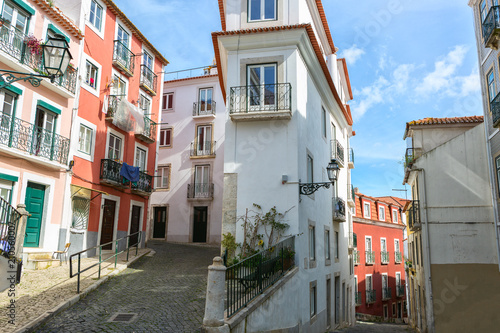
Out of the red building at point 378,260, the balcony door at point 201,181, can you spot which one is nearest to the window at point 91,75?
the balcony door at point 201,181

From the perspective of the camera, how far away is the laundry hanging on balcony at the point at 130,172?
19.0 m

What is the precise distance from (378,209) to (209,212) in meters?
15.0

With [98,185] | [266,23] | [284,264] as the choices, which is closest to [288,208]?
[284,264]

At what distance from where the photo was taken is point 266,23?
14125mm

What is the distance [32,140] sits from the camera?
46.7ft

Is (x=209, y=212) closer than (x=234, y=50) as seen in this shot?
No

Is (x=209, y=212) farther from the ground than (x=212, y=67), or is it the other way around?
(x=212, y=67)

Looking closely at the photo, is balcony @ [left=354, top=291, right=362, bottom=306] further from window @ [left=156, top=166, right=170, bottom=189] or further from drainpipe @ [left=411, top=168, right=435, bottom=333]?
window @ [left=156, top=166, right=170, bottom=189]

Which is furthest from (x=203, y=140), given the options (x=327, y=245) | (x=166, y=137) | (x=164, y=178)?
(x=327, y=245)

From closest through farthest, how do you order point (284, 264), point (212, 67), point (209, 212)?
point (284, 264)
point (209, 212)
point (212, 67)

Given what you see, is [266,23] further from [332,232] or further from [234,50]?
[332,232]

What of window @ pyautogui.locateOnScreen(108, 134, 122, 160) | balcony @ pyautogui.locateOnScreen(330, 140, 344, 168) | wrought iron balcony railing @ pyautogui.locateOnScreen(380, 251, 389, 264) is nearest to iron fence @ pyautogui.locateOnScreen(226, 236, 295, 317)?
balcony @ pyautogui.locateOnScreen(330, 140, 344, 168)

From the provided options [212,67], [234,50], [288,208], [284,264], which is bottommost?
[284,264]

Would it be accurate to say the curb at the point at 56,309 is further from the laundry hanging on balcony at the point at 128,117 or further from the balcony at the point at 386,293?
the balcony at the point at 386,293
